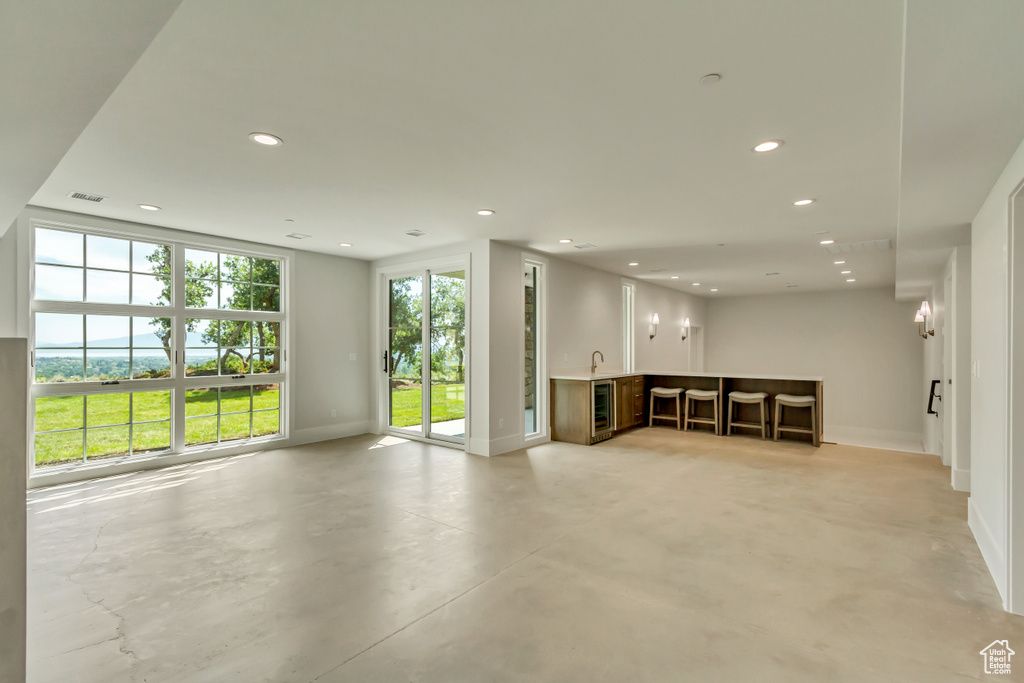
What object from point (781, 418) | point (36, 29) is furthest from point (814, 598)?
point (781, 418)

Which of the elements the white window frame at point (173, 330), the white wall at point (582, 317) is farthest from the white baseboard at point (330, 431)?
the white wall at point (582, 317)

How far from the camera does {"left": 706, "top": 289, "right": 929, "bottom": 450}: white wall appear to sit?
977 cm

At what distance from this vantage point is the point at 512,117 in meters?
2.60

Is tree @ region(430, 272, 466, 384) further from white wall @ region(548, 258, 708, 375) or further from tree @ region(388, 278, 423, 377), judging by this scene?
white wall @ region(548, 258, 708, 375)

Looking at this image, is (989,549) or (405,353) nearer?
(989,549)

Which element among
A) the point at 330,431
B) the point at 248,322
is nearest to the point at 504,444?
the point at 330,431

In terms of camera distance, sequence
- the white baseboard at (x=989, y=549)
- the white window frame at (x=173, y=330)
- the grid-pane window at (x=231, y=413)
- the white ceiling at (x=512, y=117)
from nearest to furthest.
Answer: the white ceiling at (x=512, y=117), the white baseboard at (x=989, y=549), the white window frame at (x=173, y=330), the grid-pane window at (x=231, y=413)

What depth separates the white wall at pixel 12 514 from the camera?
4.22ft

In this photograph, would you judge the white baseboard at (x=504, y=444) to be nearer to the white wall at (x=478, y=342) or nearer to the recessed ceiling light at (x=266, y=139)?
the white wall at (x=478, y=342)

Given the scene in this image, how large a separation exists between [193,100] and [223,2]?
901 millimetres

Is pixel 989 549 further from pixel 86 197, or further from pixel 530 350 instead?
pixel 86 197

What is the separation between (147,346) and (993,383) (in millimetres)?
7324

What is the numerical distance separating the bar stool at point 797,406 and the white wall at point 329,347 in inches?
238

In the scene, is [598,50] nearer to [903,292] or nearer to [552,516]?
[552,516]
